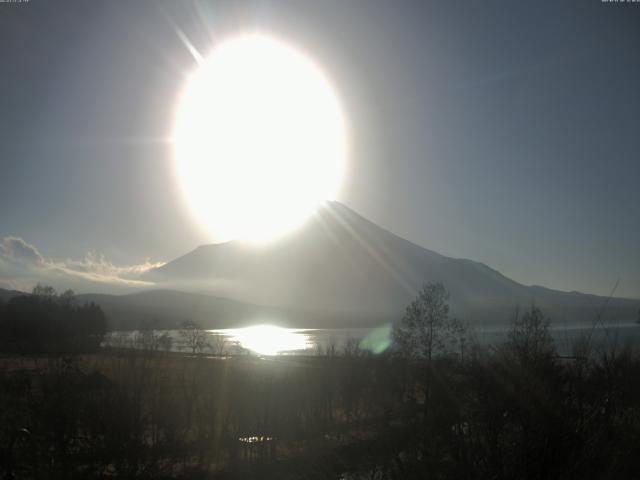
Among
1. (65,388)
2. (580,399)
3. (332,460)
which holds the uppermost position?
(580,399)

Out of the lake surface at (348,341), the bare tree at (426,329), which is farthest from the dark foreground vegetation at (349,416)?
the lake surface at (348,341)

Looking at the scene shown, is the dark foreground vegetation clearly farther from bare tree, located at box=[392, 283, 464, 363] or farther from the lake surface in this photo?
the lake surface

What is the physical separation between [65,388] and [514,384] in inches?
358

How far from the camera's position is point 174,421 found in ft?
43.4

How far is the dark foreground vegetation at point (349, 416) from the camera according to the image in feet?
12.6

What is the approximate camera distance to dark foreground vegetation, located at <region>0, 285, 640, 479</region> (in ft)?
12.6

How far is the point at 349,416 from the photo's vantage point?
835 inches

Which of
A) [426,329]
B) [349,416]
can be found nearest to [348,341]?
[426,329]

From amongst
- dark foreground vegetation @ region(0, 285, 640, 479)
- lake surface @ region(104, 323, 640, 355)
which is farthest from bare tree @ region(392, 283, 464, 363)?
lake surface @ region(104, 323, 640, 355)

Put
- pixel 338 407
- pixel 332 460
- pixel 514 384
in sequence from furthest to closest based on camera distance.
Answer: pixel 338 407, pixel 332 460, pixel 514 384

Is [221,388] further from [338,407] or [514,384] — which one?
[514,384]

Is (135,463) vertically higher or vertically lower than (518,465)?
lower

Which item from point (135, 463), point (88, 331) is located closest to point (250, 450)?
point (135, 463)

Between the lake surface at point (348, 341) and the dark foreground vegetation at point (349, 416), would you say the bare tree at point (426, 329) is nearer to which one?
the dark foreground vegetation at point (349, 416)
